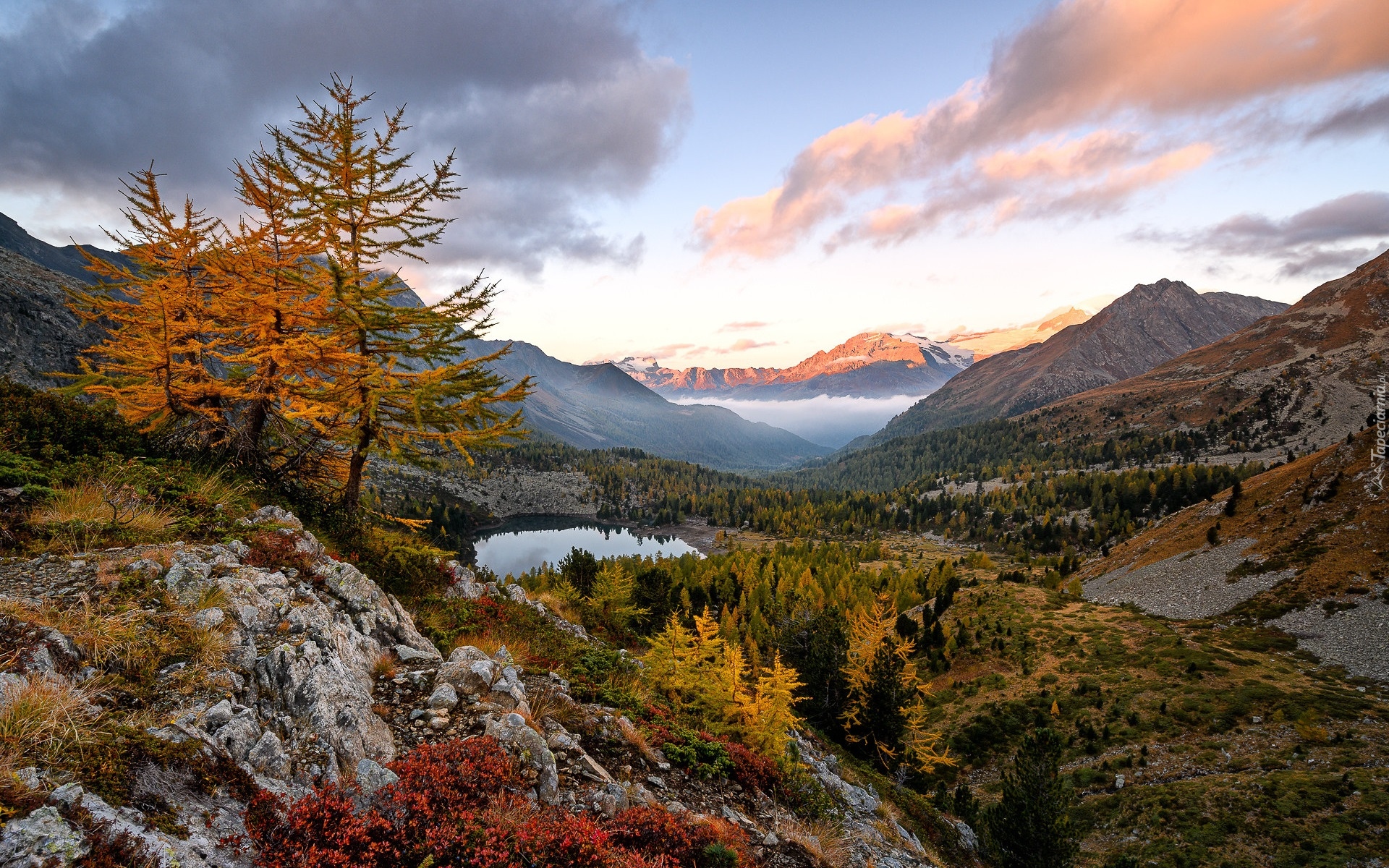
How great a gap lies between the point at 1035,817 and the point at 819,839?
17716 mm

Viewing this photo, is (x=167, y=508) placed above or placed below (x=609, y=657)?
above

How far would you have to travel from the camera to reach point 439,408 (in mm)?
15008

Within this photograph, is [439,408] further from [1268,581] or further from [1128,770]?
[1268,581]

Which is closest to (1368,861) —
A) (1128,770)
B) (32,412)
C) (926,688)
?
(1128,770)

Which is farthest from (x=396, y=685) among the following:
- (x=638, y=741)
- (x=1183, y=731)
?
(x=1183, y=731)

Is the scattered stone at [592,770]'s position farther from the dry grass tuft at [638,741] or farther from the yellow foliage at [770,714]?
the yellow foliage at [770,714]

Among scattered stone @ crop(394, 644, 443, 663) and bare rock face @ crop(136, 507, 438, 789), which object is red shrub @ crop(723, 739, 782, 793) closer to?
scattered stone @ crop(394, 644, 443, 663)

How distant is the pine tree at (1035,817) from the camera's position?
2117cm

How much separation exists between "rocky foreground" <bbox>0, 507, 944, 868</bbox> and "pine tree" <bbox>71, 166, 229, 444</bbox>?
598 cm

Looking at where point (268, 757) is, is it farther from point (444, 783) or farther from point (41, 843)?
point (41, 843)

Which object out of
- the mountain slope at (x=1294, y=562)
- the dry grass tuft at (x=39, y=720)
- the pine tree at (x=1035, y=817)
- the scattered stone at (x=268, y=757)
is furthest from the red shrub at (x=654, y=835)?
the mountain slope at (x=1294, y=562)

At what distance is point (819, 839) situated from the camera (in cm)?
1145

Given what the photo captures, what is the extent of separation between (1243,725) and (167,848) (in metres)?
49.4

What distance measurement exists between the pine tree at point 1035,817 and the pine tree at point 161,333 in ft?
113
